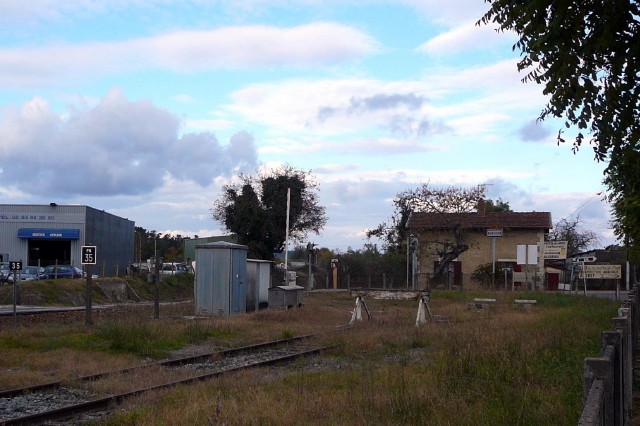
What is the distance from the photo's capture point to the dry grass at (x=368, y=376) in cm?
896

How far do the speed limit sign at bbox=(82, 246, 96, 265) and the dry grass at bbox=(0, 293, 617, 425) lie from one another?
188 centimetres

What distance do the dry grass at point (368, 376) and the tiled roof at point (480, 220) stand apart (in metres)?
38.0

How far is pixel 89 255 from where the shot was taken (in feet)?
72.6

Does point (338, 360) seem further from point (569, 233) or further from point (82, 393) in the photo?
point (569, 233)

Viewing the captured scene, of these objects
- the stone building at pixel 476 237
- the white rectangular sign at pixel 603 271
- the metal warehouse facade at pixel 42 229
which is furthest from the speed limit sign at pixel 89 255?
the metal warehouse facade at pixel 42 229

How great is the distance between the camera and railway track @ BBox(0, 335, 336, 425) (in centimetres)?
1042

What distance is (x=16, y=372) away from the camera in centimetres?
1439

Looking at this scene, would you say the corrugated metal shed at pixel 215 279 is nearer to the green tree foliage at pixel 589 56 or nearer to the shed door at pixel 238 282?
the shed door at pixel 238 282

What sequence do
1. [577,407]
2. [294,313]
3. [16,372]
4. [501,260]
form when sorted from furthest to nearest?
[501,260] → [294,313] → [16,372] → [577,407]

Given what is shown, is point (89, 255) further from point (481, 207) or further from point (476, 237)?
point (481, 207)

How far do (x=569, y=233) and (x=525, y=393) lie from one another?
3360 inches

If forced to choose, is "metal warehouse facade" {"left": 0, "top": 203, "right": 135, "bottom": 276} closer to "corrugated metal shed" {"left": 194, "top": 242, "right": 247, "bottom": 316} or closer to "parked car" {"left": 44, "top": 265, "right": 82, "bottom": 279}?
"parked car" {"left": 44, "top": 265, "right": 82, "bottom": 279}

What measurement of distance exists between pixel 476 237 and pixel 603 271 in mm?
22813

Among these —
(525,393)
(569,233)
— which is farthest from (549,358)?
(569,233)
